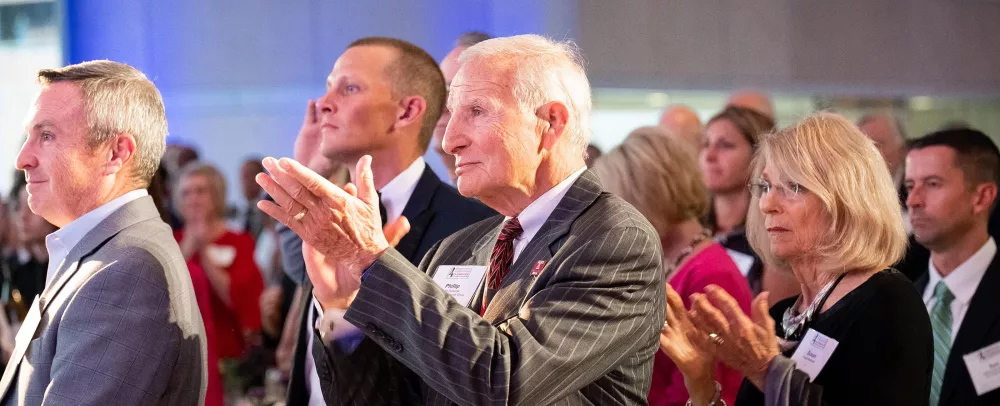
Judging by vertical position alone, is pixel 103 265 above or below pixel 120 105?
below

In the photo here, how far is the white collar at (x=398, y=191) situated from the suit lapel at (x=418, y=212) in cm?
2

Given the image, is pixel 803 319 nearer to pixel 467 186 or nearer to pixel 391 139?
pixel 467 186

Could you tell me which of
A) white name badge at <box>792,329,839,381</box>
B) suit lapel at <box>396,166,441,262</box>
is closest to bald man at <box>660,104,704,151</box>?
suit lapel at <box>396,166,441,262</box>

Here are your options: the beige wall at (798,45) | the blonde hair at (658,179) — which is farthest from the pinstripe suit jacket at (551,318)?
the beige wall at (798,45)

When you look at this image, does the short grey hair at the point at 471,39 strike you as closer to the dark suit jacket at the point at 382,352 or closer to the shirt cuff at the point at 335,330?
the dark suit jacket at the point at 382,352

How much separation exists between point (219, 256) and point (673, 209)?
3.03 m

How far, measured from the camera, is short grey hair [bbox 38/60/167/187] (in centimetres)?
237

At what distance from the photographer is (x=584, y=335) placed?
1.83 m

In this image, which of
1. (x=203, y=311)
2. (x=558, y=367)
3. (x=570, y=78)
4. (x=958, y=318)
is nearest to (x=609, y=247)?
(x=558, y=367)

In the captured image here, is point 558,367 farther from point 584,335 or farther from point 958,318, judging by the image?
point 958,318

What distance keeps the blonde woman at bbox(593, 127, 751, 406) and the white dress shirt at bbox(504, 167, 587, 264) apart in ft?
3.25

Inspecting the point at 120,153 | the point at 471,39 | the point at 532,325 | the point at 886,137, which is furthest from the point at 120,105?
the point at 886,137

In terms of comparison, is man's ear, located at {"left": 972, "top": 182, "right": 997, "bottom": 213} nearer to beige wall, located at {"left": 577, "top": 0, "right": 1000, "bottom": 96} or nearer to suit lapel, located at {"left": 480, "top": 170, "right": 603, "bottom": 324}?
suit lapel, located at {"left": 480, "top": 170, "right": 603, "bottom": 324}

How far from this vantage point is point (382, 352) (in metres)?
2.32
